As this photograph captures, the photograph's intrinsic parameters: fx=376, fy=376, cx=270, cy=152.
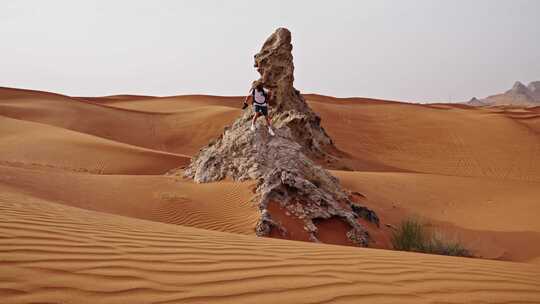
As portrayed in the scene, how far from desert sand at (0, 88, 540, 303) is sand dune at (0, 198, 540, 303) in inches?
0.4

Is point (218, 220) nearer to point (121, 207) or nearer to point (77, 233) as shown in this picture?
point (121, 207)

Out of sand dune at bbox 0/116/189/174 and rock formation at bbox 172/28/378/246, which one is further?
sand dune at bbox 0/116/189/174

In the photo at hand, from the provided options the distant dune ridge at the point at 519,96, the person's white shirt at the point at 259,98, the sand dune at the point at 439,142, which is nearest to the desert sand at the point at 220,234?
the sand dune at the point at 439,142

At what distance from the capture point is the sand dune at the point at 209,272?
201 cm

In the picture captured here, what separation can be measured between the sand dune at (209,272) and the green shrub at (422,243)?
2.92 metres

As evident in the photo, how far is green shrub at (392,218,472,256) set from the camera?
6152 mm

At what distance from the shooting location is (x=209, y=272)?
2.42 metres

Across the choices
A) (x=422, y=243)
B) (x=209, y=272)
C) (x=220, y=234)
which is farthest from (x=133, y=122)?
(x=209, y=272)

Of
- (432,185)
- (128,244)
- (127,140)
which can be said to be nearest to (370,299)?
(128,244)

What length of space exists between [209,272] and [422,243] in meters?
5.19

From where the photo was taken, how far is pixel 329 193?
7.50 m

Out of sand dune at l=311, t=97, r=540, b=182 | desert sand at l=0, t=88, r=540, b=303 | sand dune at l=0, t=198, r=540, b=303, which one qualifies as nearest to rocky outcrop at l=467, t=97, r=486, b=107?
sand dune at l=311, t=97, r=540, b=182

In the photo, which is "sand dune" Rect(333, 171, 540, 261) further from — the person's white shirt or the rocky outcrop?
the rocky outcrop

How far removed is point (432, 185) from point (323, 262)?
10060mm
